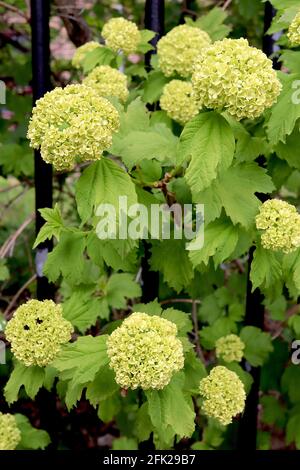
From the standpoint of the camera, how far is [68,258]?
2.21 meters

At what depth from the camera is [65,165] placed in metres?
1.79

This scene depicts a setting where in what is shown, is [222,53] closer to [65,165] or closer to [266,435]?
[65,165]

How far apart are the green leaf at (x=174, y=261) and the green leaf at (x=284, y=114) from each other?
590 mm

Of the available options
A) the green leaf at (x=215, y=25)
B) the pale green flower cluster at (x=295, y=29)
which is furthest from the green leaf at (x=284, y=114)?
the green leaf at (x=215, y=25)

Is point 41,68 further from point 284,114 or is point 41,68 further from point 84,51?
point 284,114

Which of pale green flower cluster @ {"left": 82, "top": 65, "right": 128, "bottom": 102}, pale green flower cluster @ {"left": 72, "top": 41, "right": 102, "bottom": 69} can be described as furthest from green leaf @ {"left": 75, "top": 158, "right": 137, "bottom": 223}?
pale green flower cluster @ {"left": 72, "top": 41, "right": 102, "bottom": 69}

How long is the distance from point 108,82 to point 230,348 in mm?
1217

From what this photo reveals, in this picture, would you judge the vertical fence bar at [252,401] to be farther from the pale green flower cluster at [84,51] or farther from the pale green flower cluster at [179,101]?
the pale green flower cluster at [84,51]

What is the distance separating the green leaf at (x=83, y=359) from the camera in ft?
6.17

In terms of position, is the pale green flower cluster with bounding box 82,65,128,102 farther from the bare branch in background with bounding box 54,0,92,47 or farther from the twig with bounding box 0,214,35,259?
the bare branch in background with bounding box 54,0,92,47

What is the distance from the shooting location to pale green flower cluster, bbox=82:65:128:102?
2.28 meters

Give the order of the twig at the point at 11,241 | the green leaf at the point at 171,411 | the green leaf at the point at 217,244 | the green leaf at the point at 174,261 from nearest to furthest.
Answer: the green leaf at the point at 171,411 < the green leaf at the point at 217,244 < the green leaf at the point at 174,261 < the twig at the point at 11,241

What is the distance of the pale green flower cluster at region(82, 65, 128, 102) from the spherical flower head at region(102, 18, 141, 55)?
154mm

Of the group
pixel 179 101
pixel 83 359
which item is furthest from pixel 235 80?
pixel 83 359
